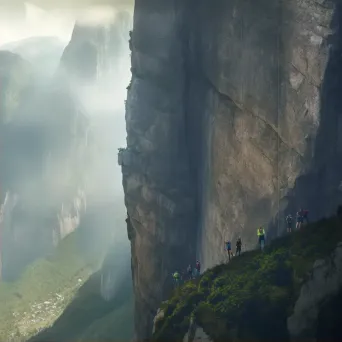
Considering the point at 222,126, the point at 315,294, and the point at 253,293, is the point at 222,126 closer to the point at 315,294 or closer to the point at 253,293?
the point at 253,293

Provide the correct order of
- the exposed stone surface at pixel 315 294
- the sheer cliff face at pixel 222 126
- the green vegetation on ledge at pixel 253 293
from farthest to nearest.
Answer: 1. the sheer cliff face at pixel 222 126
2. the green vegetation on ledge at pixel 253 293
3. the exposed stone surface at pixel 315 294

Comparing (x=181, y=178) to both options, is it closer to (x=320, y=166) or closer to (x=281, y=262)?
(x=320, y=166)

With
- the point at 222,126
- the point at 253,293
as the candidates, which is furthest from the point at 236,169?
the point at 253,293

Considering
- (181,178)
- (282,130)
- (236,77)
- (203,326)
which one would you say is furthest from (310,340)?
(181,178)

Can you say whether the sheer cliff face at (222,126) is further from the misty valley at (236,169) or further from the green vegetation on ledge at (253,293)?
the green vegetation on ledge at (253,293)

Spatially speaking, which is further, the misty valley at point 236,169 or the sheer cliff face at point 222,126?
the sheer cliff face at point 222,126

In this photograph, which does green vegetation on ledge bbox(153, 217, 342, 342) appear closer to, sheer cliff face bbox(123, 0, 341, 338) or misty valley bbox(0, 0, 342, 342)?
misty valley bbox(0, 0, 342, 342)

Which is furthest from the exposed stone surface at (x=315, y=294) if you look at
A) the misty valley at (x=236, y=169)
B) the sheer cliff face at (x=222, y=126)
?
the sheer cliff face at (x=222, y=126)
